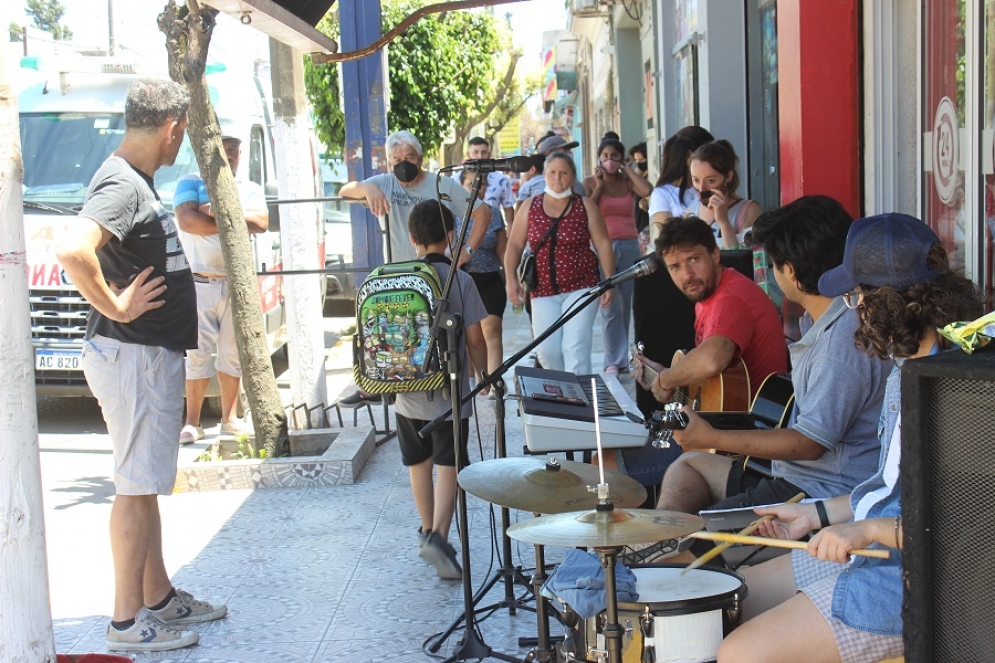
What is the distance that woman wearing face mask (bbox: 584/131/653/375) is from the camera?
859cm

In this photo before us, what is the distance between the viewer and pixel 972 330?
2.03m

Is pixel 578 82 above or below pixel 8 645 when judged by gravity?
above

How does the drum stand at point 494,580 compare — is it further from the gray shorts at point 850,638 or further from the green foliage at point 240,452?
the green foliage at point 240,452

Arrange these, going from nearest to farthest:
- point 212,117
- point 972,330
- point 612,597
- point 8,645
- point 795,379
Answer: point 972,330 → point 612,597 → point 8,645 → point 795,379 → point 212,117

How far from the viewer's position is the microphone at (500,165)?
3707mm

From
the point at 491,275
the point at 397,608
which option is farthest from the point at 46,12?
the point at 397,608

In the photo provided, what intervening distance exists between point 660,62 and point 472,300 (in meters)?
7.38

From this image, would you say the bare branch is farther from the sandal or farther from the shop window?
the shop window

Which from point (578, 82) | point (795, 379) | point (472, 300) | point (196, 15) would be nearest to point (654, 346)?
point (472, 300)

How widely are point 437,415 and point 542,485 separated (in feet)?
5.39

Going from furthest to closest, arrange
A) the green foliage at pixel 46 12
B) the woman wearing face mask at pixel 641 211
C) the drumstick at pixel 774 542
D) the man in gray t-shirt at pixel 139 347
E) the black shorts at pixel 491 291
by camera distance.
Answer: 1. the green foliage at pixel 46 12
2. the woman wearing face mask at pixel 641 211
3. the black shorts at pixel 491 291
4. the man in gray t-shirt at pixel 139 347
5. the drumstick at pixel 774 542

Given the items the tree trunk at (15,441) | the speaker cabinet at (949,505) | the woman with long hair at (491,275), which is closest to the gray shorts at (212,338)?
the woman with long hair at (491,275)

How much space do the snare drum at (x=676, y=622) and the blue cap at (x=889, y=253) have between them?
0.82 m

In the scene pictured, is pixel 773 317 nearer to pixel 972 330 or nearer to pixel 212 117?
pixel 972 330
